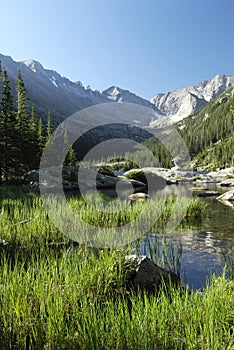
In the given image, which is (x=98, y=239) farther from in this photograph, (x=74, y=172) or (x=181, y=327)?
(x=74, y=172)

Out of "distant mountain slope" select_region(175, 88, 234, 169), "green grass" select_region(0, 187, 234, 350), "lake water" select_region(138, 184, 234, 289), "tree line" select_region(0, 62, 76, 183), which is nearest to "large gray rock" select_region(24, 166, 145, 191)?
"tree line" select_region(0, 62, 76, 183)

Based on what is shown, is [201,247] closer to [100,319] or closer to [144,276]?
[144,276]

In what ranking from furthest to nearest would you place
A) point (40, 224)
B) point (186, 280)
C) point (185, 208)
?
point (185, 208) < point (40, 224) < point (186, 280)

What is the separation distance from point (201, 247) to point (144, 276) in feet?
13.7

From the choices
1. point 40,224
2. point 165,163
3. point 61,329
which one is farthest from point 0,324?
point 165,163

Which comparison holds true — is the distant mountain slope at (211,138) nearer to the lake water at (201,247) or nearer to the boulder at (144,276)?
the lake water at (201,247)

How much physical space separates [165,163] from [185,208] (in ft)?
408

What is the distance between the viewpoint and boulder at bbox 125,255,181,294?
16.4 ft

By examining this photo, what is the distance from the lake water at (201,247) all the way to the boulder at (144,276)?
0.79 metres

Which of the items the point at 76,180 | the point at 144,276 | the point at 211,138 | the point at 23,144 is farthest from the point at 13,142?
the point at 211,138

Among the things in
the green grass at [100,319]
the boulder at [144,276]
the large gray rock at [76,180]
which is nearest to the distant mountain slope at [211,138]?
the large gray rock at [76,180]

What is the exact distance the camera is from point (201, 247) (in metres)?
8.58

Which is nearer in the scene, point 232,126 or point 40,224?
point 40,224

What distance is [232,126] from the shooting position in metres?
148
